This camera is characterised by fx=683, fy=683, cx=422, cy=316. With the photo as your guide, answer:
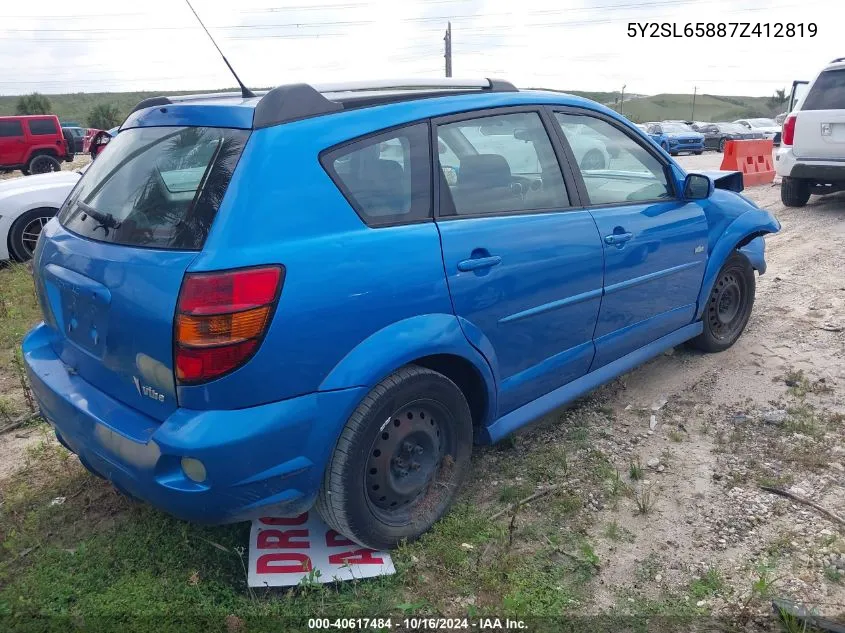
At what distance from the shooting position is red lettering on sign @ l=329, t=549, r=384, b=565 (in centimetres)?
268

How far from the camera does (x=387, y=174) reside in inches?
103

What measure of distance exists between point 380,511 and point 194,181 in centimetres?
142

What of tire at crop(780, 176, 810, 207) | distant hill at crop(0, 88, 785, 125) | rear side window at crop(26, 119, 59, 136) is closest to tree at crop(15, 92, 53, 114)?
distant hill at crop(0, 88, 785, 125)

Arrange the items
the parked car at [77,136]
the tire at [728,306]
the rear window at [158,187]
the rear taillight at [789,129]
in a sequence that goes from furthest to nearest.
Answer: the parked car at [77,136], the rear taillight at [789,129], the tire at [728,306], the rear window at [158,187]

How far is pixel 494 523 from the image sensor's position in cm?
290

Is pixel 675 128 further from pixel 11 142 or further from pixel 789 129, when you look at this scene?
pixel 11 142

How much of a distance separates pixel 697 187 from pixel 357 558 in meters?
2.80

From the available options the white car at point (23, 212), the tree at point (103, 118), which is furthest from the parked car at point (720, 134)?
the tree at point (103, 118)

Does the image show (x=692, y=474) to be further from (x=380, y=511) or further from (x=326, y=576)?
(x=326, y=576)

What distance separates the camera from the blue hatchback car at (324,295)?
2.20 metres

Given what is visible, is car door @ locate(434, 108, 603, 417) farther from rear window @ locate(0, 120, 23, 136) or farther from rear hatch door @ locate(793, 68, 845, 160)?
rear window @ locate(0, 120, 23, 136)

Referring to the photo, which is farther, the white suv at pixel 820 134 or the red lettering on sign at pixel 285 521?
the white suv at pixel 820 134

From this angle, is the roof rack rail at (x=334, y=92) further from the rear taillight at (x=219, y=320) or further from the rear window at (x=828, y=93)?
the rear window at (x=828, y=93)

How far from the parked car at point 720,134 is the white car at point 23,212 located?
2660cm
